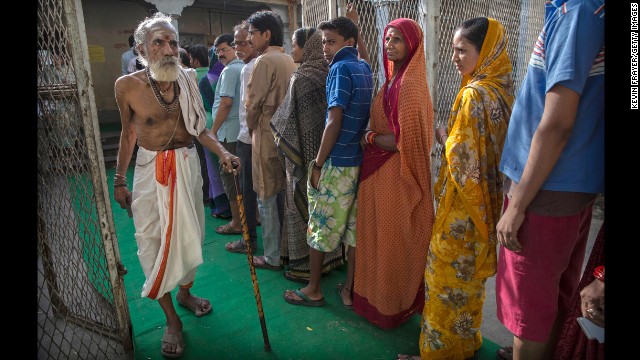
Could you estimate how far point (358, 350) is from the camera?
250 centimetres

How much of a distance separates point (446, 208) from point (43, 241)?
2257mm

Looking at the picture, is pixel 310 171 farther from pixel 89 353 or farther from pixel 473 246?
pixel 89 353

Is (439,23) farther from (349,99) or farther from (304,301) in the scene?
(304,301)

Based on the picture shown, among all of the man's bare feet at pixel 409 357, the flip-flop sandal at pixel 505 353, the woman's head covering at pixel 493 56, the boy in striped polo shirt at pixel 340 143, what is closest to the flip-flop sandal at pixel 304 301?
the boy in striped polo shirt at pixel 340 143

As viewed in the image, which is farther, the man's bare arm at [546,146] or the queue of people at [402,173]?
the queue of people at [402,173]

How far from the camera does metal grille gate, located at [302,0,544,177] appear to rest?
2.92m

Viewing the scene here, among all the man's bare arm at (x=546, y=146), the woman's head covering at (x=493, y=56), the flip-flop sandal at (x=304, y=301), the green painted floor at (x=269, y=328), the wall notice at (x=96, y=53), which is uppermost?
the wall notice at (x=96, y=53)

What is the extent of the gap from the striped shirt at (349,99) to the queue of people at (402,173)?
10mm

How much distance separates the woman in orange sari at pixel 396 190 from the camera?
95.1 inches

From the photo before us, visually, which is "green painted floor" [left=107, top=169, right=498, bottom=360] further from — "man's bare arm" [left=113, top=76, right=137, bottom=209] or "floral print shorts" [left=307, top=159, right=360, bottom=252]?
"man's bare arm" [left=113, top=76, right=137, bottom=209]

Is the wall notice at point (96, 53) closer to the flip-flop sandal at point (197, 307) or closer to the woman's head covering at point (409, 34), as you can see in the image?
the flip-flop sandal at point (197, 307)

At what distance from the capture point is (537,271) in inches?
63.5

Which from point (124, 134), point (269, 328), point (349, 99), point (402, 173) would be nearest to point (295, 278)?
point (269, 328)

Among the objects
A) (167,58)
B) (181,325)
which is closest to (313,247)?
(181,325)
